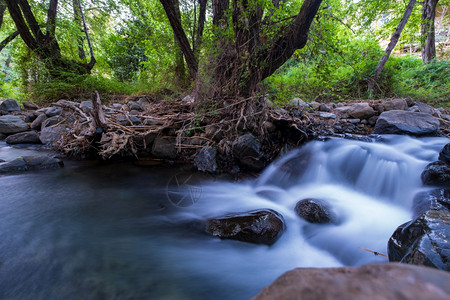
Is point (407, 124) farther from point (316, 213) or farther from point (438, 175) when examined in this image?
point (316, 213)

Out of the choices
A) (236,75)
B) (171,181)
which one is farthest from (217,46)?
(171,181)

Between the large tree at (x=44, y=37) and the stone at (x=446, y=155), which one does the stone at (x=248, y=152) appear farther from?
the large tree at (x=44, y=37)

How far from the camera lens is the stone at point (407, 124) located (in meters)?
4.38

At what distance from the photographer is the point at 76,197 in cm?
322

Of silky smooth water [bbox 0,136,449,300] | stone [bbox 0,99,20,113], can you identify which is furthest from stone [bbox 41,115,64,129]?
stone [bbox 0,99,20,113]

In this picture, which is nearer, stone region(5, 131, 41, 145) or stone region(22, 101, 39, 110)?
stone region(5, 131, 41, 145)

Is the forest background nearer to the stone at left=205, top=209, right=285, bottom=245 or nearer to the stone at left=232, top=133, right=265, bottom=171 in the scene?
the stone at left=232, top=133, right=265, bottom=171

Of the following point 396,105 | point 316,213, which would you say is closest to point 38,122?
point 316,213

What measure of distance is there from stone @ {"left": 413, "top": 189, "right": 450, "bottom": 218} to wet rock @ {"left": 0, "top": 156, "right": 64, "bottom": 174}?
18.9 feet

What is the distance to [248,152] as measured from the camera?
3.82 meters

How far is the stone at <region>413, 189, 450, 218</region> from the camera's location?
2.37 m

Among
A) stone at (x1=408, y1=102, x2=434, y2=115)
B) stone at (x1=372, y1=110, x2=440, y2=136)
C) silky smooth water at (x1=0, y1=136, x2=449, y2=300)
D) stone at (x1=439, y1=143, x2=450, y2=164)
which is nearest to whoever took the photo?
silky smooth water at (x1=0, y1=136, x2=449, y2=300)

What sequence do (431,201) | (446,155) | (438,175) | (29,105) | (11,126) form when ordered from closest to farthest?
(431,201)
(438,175)
(446,155)
(11,126)
(29,105)

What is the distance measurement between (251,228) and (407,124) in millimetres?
4418
